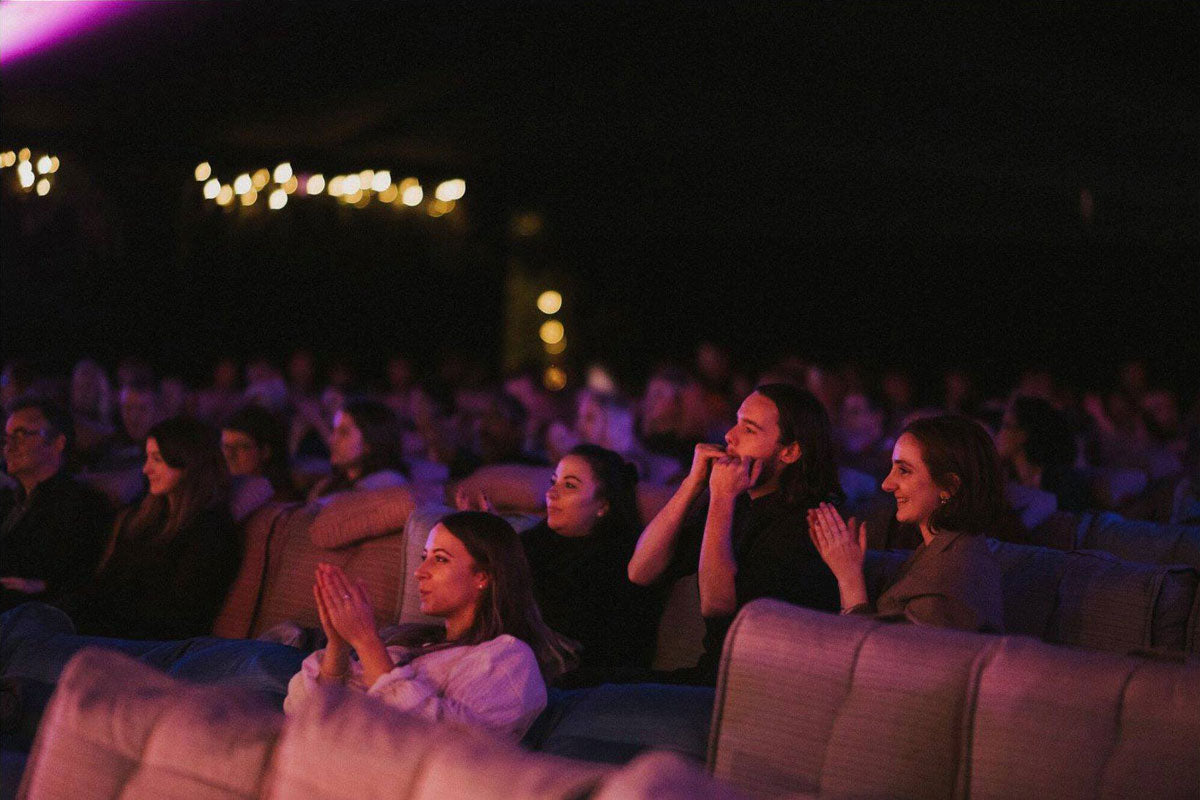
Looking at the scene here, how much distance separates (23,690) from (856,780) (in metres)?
2.23

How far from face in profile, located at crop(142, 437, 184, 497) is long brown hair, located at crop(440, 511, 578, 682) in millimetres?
1849

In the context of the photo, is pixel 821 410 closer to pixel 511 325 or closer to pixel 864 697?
pixel 864 697

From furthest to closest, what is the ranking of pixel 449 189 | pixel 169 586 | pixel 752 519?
pixel 449 189 < pixel 169 586 < pixel 752 519

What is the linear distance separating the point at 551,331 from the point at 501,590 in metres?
13.7

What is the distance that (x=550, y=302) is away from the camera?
55.0 feet

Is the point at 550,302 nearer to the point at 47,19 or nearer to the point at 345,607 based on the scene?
the point at 47,19

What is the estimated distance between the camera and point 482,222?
15547 mm

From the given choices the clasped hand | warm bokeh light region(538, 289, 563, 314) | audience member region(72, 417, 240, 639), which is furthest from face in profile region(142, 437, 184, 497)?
warm bokeh light region(538, 289, 563, 314)

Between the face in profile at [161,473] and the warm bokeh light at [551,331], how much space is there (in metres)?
12.0

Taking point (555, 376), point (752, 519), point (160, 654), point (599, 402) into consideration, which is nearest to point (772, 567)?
point (752, 519)

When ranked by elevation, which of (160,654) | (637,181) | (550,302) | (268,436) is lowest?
(160,654)

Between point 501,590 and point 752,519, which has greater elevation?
point 752,519

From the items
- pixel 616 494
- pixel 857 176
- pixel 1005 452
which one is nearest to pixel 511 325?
pixel 857 176

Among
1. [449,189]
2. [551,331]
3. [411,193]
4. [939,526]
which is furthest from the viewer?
[551,331]
